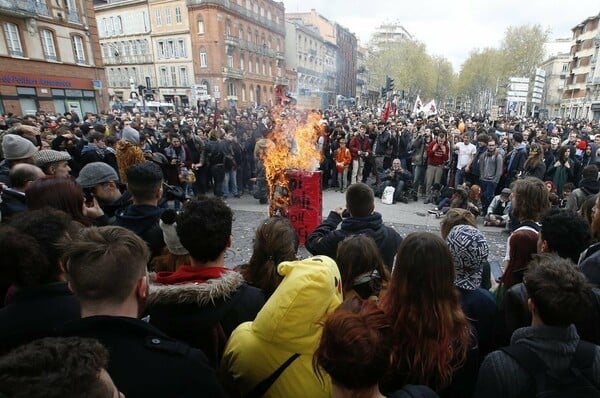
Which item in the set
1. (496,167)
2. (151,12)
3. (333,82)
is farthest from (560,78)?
(496,167)

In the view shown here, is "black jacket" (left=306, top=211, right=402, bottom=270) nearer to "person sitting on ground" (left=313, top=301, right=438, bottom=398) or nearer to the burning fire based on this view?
"person sitting on ground" (left=313, top=301, right=438, bottom=398)

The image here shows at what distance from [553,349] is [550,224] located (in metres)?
1.41

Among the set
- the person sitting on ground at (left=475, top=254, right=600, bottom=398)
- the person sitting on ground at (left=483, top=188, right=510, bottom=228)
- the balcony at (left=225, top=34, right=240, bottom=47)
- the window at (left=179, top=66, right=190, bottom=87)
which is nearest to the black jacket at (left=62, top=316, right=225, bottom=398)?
the person sitting on ground at (left=475, top=254, right=600, bottom=398)

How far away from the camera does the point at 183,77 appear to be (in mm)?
48156

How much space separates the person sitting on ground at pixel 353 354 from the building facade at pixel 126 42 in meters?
53.7

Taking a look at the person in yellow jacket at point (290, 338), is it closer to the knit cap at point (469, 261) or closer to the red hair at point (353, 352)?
the red hair at point (353, 352)

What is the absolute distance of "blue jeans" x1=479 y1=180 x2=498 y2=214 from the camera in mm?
9438

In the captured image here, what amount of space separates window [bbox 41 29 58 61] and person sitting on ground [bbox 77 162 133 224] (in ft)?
95.4

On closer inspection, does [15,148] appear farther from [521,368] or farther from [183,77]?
[183,77]

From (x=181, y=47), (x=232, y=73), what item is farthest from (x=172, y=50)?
(x=232, y=73)

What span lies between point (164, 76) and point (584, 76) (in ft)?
227

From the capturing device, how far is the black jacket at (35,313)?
1.74 metres

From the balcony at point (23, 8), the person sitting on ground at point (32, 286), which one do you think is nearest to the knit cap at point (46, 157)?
the person sitting on ground at point (32, 286)

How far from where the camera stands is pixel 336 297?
5.69 ft
